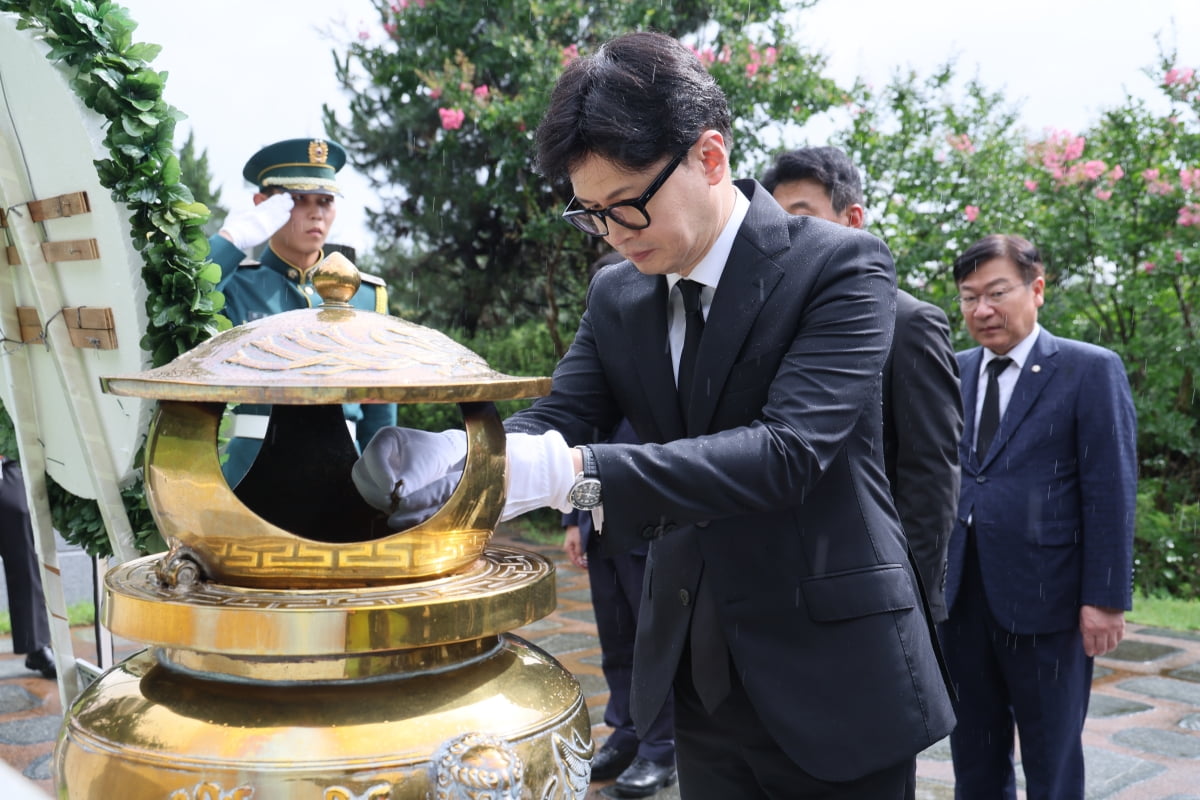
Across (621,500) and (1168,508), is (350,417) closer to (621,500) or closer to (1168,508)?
(621,500)

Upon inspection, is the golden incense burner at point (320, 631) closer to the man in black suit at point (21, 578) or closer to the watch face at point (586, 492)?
the watch face at point (586, 492)

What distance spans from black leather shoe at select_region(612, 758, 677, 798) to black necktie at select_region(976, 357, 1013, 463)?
164cm

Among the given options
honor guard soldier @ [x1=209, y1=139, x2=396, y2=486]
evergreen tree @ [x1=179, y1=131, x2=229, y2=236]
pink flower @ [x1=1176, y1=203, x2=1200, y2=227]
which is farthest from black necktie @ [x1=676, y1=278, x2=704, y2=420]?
evergreen tree @ [x1=179, y1=131, x2=229, y2=236]

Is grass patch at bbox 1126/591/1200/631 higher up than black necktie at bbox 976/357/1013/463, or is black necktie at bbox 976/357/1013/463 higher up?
black necktie at bbox 976/357/1013/463

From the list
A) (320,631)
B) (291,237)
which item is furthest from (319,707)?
(291,237)

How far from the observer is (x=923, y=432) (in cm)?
314

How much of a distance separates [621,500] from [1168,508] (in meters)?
8.29

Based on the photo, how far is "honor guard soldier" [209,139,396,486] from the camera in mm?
3564

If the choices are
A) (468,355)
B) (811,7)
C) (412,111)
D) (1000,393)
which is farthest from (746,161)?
(468,355)

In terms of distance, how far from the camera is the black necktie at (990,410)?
12.5 ft

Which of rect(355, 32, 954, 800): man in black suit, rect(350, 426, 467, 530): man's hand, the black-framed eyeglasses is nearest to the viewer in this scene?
rect(350, 426, 467, 530): man's hand

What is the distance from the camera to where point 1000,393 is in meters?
3.85

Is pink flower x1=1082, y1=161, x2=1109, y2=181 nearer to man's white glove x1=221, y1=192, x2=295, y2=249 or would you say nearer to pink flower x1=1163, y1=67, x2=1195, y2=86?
pink flower x1=1163, y1=67, x2=1195, y2=86

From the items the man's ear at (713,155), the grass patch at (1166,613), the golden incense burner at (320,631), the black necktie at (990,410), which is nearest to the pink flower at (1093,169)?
the grass patch at (1166,613)
